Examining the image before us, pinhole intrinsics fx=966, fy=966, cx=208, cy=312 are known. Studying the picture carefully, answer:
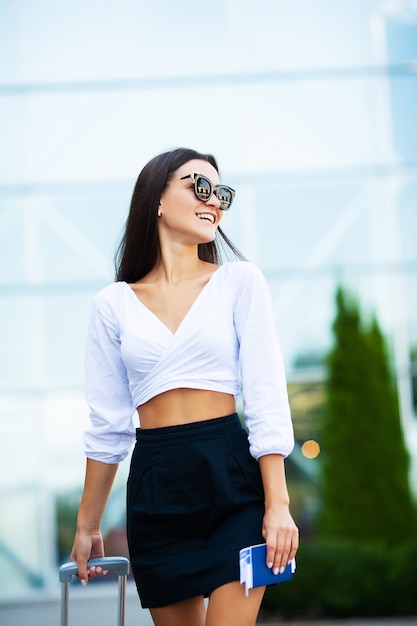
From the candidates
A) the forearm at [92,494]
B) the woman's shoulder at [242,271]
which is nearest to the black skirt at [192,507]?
the forearm at [92,494]

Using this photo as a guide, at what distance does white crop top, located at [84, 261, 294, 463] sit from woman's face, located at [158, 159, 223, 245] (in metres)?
0.13

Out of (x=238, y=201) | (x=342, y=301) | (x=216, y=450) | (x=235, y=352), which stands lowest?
(x=216, y=450)

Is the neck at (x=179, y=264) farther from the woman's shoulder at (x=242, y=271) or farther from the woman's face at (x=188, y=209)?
the woman's shoulder at (x=242, y=271)

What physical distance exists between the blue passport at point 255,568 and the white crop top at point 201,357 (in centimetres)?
22

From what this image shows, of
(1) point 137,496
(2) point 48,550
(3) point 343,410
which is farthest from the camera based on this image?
(2) point 48,550

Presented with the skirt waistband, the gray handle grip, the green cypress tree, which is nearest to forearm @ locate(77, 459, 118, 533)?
the gray handle grip

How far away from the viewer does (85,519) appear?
2541 millimetres

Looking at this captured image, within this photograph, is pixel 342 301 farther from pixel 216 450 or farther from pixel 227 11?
pixel 216 450

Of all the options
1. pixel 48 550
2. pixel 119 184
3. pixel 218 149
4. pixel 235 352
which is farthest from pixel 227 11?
pixel 235 352

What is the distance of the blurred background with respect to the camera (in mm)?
9562

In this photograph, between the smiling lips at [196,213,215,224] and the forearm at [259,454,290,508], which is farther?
the smiling lips at [196,213,215,224]

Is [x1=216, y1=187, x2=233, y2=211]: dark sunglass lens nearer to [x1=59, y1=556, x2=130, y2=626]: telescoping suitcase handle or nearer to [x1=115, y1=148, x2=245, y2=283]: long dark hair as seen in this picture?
[x1=115, y1=148, x2=245, y2=283]: long dark hair

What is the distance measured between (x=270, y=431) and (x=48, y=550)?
25.2 ft

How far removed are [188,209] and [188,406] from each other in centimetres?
54
